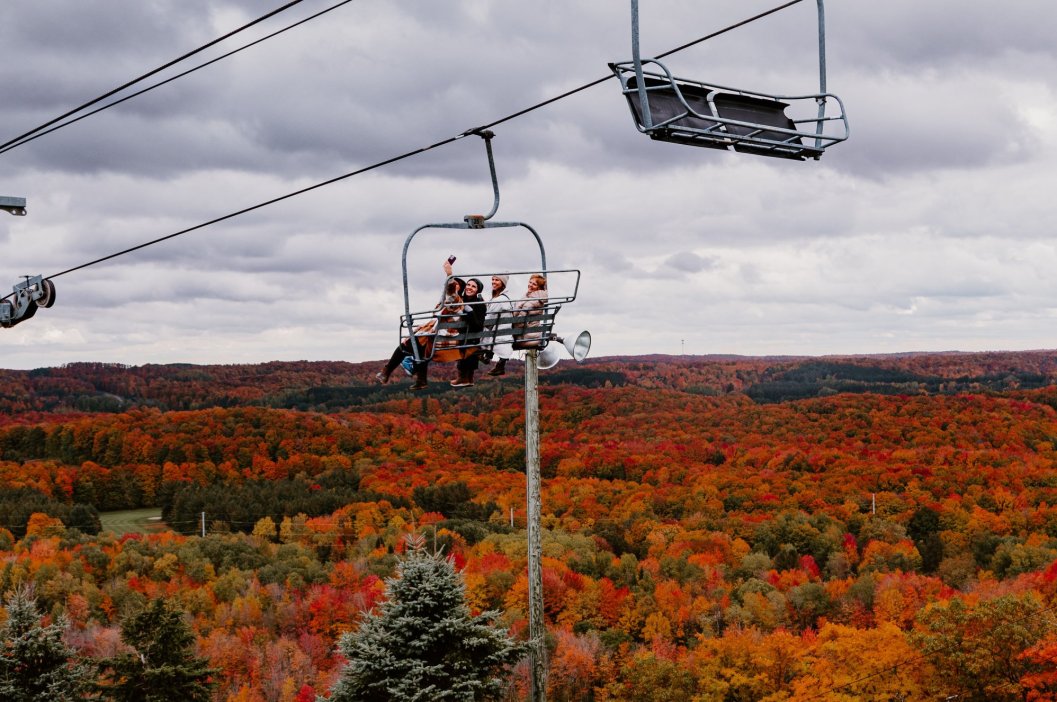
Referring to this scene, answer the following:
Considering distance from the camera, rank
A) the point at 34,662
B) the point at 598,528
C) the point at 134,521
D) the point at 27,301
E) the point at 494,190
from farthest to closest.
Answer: the point at 134,521 < the point at 598,528 < the point at 34,662 < the point at 27,301 < the point at 494,190

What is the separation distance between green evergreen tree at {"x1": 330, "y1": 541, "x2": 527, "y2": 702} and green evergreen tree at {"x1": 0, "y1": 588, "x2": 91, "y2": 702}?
20.9ft

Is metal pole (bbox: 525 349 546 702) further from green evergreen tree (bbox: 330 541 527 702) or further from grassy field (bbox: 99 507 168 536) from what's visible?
grassy field (bbox: 99 507 168 536)

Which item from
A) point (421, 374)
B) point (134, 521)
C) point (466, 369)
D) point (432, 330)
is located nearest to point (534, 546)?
point (466, 369)

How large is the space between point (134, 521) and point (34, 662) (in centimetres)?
10742

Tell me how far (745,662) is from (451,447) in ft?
327

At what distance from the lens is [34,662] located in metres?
22.6

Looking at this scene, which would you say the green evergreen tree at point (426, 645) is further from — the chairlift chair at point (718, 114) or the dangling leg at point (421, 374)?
the chairlift chair at point (718, 114)

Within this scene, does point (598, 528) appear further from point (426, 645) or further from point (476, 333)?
point (476, 333)

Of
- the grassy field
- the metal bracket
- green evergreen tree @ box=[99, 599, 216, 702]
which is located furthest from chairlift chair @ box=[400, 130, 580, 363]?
the grassy field

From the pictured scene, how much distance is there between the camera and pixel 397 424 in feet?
513

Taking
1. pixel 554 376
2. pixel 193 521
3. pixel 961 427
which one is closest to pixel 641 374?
pixel 554 376

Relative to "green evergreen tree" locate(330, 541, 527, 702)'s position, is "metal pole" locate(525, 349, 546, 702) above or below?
above

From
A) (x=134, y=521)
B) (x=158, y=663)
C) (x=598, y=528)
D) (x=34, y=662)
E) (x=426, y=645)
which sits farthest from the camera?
(x=134, y=521)

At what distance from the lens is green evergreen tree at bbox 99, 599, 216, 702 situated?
77.6ft
